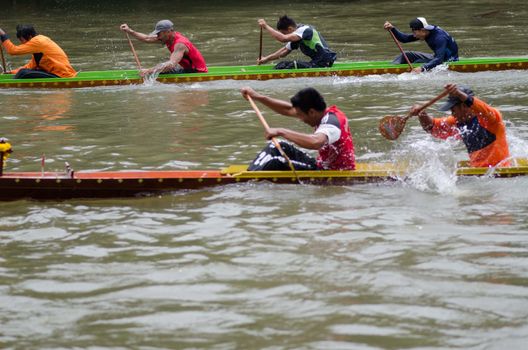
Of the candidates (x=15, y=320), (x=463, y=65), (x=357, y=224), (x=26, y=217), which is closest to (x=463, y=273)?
(x=357, y=224)

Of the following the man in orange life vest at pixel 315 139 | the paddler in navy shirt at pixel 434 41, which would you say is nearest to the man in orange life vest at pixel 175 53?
the paddler in navy shirt at pixel 434 41

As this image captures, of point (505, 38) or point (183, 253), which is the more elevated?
point (505, 38)

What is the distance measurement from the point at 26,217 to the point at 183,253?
1.71m

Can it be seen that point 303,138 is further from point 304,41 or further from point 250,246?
point 304,41

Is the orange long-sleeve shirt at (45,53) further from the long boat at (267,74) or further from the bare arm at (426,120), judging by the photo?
the bare arm at (426,120)

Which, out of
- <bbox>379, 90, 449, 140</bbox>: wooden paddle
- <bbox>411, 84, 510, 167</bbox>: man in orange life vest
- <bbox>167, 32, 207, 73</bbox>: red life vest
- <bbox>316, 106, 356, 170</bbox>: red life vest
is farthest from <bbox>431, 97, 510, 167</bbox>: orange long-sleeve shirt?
<bbox>167, 32, 207, 73</bbox>: red life vest

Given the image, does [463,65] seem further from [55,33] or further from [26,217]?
[55,33]

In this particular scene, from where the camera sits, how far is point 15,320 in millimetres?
5422

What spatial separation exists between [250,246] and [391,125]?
275cm

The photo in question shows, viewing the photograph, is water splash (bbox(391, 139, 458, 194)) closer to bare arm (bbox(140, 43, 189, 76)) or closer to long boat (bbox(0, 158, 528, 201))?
long boat (bbox(0, 158, 528, 201))

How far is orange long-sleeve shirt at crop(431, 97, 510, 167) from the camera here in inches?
316

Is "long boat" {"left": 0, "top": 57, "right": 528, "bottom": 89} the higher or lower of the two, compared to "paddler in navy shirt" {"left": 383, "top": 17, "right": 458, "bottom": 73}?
lower

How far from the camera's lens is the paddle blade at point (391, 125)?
28.6 ft

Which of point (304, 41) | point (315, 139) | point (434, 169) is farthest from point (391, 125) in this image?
point (304, 41)
